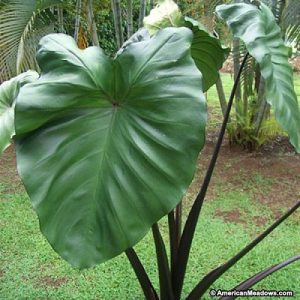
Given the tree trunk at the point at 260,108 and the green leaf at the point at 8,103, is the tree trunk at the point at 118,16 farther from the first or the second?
the green leaf at the point at 8,103

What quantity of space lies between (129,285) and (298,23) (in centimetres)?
Result: 205

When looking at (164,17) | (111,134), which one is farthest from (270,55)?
(164,17)

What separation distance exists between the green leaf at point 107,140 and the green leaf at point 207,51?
0.51 meters

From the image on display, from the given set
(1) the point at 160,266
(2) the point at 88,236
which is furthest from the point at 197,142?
(1) the point at 160,266

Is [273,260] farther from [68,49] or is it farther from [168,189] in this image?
[68,49]

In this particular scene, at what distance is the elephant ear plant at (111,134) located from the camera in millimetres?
893

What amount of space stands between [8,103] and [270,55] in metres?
0.93

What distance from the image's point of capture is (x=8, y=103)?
4.91 ft

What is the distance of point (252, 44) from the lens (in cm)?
109

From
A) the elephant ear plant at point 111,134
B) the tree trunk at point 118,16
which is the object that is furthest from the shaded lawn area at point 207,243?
the tree trunk at point 118,16

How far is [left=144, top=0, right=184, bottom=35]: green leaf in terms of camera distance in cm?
174

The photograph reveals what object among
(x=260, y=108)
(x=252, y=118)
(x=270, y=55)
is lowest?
(x=252, y=118)

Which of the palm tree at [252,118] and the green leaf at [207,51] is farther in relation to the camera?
the palm tree at [252,118]

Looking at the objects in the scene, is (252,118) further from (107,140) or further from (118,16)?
(107,140)
